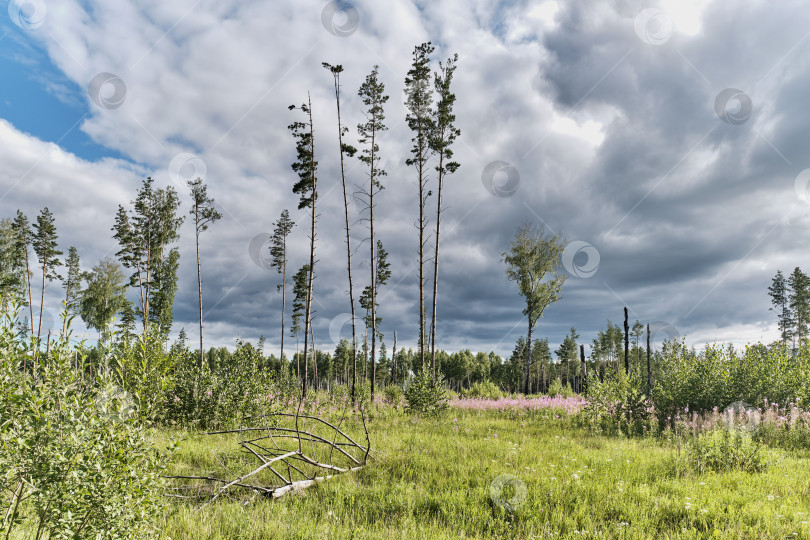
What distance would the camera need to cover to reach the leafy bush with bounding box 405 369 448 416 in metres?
14.6

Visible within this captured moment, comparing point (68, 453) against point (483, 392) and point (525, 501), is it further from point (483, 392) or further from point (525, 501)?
point (483, 392)

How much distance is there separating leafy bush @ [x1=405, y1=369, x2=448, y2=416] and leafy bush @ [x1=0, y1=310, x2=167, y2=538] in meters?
11.6

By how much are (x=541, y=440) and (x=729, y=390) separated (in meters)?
6.68

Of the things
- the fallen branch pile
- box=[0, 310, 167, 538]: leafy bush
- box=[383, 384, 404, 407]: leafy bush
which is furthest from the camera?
box=[383, 384, 404, 407]: leafy bush

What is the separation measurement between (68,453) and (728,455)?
32.8ft

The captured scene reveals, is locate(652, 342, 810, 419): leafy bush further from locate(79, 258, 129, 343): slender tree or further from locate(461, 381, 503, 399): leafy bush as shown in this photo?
locate(79, 258, 129, 343): slender tree

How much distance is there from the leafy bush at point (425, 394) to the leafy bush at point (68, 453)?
38.0 feet

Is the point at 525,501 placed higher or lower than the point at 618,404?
lower

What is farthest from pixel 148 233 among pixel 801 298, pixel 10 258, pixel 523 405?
pixel 801 298

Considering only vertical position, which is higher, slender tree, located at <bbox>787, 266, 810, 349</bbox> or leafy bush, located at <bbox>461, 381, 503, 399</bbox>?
slender tree, located at <bbox>787, 266, 810, 349</bbox>

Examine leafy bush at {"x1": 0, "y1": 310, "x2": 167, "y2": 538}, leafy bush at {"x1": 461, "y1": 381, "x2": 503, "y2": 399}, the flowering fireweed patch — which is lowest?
leafy bush at {"x1": 461, "y1": 381, "x2": 503, "y2": 399}

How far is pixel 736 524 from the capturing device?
4.88m

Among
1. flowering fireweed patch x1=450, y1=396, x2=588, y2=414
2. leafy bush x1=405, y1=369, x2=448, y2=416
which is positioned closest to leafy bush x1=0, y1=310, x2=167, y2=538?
leafy bush x1=405, y1=369, x2=448, y2=416

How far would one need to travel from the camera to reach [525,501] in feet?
18.9
